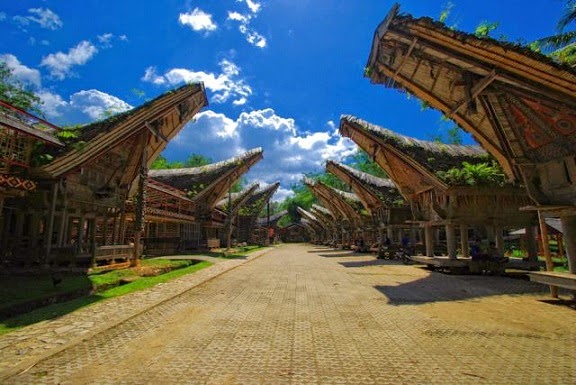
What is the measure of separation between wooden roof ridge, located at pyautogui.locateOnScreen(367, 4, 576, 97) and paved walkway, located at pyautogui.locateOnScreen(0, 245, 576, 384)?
492 centimetres

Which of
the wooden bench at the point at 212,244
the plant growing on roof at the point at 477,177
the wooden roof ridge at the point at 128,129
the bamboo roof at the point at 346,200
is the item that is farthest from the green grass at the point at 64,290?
the bamboo roof at the point at 346,200

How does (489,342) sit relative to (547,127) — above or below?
below

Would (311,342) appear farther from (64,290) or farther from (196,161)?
(196,161)

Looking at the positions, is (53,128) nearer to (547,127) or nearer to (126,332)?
(126,332)

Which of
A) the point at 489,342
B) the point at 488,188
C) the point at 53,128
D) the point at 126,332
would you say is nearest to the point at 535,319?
the point at 489,342

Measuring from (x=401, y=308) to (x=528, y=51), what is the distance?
6145 millimetres

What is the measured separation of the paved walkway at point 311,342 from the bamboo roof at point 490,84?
4.14 m

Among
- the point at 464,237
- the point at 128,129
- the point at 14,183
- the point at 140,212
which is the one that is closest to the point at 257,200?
the point at 140,212

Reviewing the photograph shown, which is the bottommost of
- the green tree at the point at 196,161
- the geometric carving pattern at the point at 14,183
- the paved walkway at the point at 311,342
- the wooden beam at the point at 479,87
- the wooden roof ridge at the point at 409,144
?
the paved walkway at the point at 311,342

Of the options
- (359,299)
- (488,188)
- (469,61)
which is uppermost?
(469,61)

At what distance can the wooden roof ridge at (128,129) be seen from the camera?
11633 millimetres

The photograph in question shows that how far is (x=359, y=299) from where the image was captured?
7.39 m

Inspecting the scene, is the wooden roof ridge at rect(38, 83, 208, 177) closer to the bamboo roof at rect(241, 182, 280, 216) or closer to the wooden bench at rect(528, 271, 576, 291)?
the wooden bench at rect(528, 271, 576, 291)

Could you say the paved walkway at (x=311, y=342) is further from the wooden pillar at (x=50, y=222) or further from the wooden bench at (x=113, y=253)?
the wooden bench at (x=113, y=253)
